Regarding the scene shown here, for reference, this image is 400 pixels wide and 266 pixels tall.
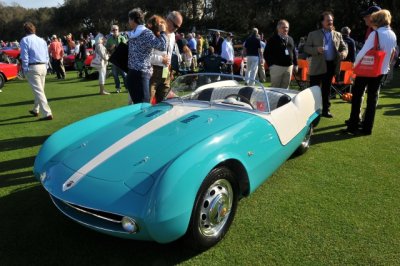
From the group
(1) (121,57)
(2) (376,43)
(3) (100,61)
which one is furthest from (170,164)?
(3) (100,61)

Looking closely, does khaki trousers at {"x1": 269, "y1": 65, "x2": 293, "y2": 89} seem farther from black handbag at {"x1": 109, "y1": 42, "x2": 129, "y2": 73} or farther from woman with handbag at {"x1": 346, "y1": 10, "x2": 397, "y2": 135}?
black handbag at {"x1": 109, "y1": 42, "x2": 129, "y2": 73}

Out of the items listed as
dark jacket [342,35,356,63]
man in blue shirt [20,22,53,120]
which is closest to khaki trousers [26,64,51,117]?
man in blue shirt [20,22,53,120]

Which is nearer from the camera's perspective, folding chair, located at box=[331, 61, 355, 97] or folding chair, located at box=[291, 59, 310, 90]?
folding chair, located at box=[331, 61, 355, 97]

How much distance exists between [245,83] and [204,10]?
54681 millimetres

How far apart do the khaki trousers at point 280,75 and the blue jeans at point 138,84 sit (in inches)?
102

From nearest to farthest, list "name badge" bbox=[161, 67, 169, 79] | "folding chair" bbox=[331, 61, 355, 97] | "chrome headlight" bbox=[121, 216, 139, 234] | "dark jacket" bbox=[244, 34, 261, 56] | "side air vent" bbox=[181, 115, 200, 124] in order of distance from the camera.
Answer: "chrome headlight" bbox=[121, 216, 139, 234] < "side air vent" bbox=[181, 115, 200, 124] < "name badge" bbox=[161, 67, 169, 79] < "folding chair" bbox=[331, 61, 355, 97] < "dark jacket" bbox=[244, 34, 261, 56]

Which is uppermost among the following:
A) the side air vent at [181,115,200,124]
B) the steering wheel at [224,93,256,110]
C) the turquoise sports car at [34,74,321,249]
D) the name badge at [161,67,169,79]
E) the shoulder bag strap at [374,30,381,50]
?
the shoulder bag strap at [374,30,381,50]

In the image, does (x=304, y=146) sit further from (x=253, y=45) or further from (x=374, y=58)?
(x=253, y=45)

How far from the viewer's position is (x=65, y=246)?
108 inches

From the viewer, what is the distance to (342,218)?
3131 mm

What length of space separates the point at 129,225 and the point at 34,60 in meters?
5.64

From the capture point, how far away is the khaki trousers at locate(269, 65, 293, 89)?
6411 millimetres

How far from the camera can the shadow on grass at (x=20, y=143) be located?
17.3 ft

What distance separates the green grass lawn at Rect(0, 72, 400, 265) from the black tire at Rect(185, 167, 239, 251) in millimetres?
124
